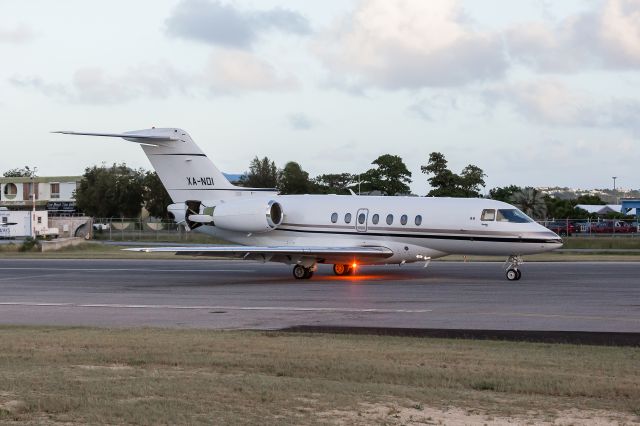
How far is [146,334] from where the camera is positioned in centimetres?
1552

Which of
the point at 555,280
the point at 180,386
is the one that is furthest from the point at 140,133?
the point at 180,386

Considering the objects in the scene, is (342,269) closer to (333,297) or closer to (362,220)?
(362,220)

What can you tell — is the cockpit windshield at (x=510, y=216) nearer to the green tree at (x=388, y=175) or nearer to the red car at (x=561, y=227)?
the red car at (x=561, y=227)

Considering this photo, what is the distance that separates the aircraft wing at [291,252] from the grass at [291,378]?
12.9 m

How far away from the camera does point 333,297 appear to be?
2345 centimetres

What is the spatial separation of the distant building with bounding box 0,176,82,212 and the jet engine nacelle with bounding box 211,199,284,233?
274 feet

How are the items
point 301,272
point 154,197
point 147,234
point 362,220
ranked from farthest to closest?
point 154,197 → point 147,234 → point 362,220 → point 301,272

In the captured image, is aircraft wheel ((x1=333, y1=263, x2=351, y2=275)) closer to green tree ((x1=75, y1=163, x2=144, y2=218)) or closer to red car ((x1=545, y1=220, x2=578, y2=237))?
red car ((x1=545, y1=220, x2=578, y2=237))

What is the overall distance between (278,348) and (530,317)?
267 inches

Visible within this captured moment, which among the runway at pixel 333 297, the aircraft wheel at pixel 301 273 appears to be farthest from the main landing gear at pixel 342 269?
the aircraft wheel at pixel 301 273

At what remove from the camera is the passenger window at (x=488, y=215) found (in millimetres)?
28586

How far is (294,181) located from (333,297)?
6176 centimetres

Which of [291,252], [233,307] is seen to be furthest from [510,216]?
[233,307]

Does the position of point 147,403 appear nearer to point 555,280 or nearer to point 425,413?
point 425,413
